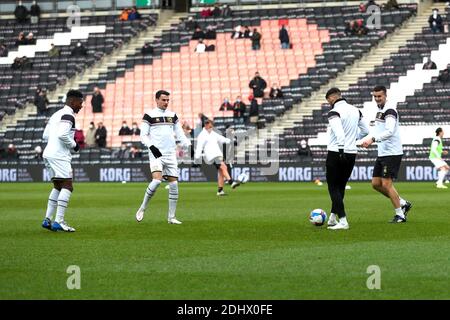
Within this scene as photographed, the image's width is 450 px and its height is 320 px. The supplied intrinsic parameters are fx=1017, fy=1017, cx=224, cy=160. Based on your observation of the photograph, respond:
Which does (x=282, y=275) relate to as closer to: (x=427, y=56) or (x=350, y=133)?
(x=350, y=133)

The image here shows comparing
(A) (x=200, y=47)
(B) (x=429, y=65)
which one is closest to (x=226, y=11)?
(A) (x=200, y=47)

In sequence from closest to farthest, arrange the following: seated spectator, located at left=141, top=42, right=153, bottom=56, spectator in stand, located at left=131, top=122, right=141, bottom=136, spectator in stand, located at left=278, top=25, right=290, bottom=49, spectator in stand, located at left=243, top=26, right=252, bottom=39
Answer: spectator in stand, located at left=131, top=122, right=141, bottom=136
spectator in stand, located at left=278, top=25, right=290, bottom=49
spectator in stand, located at left=243, top=26, right=252, bottom=39
seated spectator, located at left=141, top=42, right=153, bottom=56

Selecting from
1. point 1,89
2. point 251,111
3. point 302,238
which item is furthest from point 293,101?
point 302,238

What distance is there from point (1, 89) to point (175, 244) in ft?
151

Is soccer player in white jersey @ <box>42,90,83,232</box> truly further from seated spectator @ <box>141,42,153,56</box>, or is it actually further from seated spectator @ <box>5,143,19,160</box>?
seated spectator @ <box>141,42,153,56</box>

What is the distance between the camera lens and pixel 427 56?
5125 centimetres

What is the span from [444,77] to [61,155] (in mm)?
33944

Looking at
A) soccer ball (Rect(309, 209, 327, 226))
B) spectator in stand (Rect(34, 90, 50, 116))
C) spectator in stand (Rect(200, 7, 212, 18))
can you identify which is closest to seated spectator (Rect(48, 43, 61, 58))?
spectator in stand (Rect(34, 90, 50, 116))

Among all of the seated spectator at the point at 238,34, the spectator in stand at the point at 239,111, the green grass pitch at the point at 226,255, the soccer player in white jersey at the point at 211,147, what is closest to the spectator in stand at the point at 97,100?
the spectator in stand at the point at 239,111

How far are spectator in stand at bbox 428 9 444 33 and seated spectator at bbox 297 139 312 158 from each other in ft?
→ 34.7

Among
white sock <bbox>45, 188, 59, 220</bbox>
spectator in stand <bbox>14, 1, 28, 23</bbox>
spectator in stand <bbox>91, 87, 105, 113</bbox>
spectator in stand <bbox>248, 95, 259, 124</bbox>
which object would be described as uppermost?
spectator in stand <bbox>14, 1, 28, 23</bbox>

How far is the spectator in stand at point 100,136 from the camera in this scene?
51.7 m

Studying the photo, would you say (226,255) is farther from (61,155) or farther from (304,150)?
(304,150)

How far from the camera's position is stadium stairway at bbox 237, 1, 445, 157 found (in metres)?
50.5
